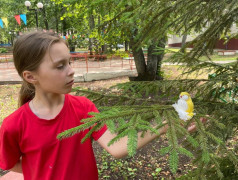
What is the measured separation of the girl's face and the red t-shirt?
0.20 metres

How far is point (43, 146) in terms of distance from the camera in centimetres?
126

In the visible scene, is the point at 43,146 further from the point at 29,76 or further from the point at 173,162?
the point at 173,162

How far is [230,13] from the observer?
2055 mm

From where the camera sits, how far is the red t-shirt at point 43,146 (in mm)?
1261

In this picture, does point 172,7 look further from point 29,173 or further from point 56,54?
point 29,173

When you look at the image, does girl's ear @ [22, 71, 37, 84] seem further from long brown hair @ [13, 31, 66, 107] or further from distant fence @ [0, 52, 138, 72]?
distant fence @ [0, 52, 138, 72]

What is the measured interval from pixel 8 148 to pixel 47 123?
29 centimetres

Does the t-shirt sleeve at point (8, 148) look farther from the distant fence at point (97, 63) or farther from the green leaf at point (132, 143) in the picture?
the distant fence at point (97, 63)

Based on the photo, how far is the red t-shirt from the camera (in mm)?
1261

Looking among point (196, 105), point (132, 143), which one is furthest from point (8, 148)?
point (196, 105)

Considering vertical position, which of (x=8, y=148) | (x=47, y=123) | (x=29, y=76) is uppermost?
(x=29, y=76)

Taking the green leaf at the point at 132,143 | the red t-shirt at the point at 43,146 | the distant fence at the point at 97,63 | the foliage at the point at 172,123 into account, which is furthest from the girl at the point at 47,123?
the distant fence at the point at 97,63

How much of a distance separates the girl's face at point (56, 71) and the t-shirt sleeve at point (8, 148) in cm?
35

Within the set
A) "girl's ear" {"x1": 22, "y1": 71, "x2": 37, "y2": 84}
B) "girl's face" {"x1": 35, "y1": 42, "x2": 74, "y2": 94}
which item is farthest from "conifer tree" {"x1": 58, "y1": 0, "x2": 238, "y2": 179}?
"girl's ear" {"x1": 22, "y1": 71, "x2": 37, "y2": 84}
